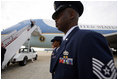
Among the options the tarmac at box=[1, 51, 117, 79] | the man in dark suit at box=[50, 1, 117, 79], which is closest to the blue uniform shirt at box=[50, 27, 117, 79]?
the man in dark suit at box=[50, 1, 117, 79]

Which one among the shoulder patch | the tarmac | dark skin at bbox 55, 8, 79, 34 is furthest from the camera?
the tarmac

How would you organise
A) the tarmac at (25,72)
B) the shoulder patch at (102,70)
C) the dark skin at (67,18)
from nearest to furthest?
1. the shoulder patch at (102,70)
2. the dark skin at (67,18)
3. the tarmac at (25,72)

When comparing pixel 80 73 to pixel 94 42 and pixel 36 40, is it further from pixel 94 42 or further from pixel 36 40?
pixel 36 40

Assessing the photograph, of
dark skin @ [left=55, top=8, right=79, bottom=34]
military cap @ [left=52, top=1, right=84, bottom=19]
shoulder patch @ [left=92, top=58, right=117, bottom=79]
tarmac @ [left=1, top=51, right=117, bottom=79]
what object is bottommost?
tarmac @ [left=1, top=51, right=117, bottom=79]

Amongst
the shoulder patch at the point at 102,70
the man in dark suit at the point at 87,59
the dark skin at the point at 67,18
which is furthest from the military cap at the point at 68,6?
the shoulder patch at the point at 102,70

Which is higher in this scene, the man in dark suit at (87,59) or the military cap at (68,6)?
the military cap at (68,6)

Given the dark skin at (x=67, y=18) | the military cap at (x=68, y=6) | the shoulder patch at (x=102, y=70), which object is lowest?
the shoulder patch at (x=102, y=70)

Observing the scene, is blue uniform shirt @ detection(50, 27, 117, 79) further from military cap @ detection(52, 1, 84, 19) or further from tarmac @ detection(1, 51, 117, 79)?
tarmac @ detection(1, 51, 117, 79)

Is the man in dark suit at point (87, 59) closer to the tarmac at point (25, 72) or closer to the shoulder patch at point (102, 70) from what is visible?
the shoulder patch at point (102, 70)

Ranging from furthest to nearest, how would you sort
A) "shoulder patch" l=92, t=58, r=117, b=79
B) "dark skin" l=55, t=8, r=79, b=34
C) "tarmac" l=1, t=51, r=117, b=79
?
"tarmac" l=1, t=51, r=117, b=79 < "dark skin" l=55, t=8, r=79, b=34 < "shoulder patch" l=92, t=58, r=117, b=79

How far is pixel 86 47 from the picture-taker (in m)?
0.76

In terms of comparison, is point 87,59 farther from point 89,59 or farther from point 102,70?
point 102,70

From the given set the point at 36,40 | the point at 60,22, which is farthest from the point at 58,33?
the point at 60,22

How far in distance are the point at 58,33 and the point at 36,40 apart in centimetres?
278
